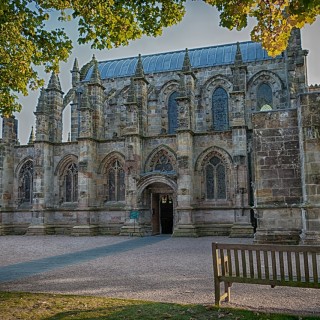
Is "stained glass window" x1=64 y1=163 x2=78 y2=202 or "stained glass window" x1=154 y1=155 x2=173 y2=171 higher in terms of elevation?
"stained glass window" x1=154 y1=155 x2=173 y2=171

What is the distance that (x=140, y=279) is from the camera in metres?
8.40

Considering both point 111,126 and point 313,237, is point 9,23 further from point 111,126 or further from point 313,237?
point 111,126

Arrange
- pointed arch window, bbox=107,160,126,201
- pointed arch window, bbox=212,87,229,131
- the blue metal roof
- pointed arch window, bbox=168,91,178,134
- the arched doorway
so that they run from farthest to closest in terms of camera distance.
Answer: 1. the blue metal roof
2. pointed arch window, bbox=168,91,178,134
3. pointed arch window, bbox=212,87,229,131
4. pointed arch window, bbox=107,160,126,201
5. the arched doorway

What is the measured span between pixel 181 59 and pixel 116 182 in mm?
12815

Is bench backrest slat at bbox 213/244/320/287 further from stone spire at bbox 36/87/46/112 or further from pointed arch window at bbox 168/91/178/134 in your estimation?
pointed arch window at bbox 168/91/178/134

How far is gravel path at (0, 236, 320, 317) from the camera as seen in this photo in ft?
21.0

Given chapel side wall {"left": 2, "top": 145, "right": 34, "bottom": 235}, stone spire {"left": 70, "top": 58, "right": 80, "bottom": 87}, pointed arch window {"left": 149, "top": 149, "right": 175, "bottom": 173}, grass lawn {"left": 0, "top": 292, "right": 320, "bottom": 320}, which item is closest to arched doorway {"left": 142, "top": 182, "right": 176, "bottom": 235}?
pointed arch window {"left": 149, "top": 149, "right": 175, "bottom": 173}

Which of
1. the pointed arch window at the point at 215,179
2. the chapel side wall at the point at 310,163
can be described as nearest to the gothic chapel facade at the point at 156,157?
the pointed arch window at the point at 215,179

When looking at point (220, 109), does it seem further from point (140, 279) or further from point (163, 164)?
point (140, 279)

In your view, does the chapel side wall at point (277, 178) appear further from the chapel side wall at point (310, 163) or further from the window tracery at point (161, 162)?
the window tracery at point (161, 162)

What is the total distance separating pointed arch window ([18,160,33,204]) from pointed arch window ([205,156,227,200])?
498 inches

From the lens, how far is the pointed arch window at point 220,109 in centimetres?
2698

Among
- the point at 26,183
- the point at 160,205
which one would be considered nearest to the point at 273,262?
the point at 160,205

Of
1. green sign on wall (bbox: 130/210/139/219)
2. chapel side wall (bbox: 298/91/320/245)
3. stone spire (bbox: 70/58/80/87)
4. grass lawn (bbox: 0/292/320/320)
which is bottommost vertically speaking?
grass lawn (bbox: 0/292/320/320)
